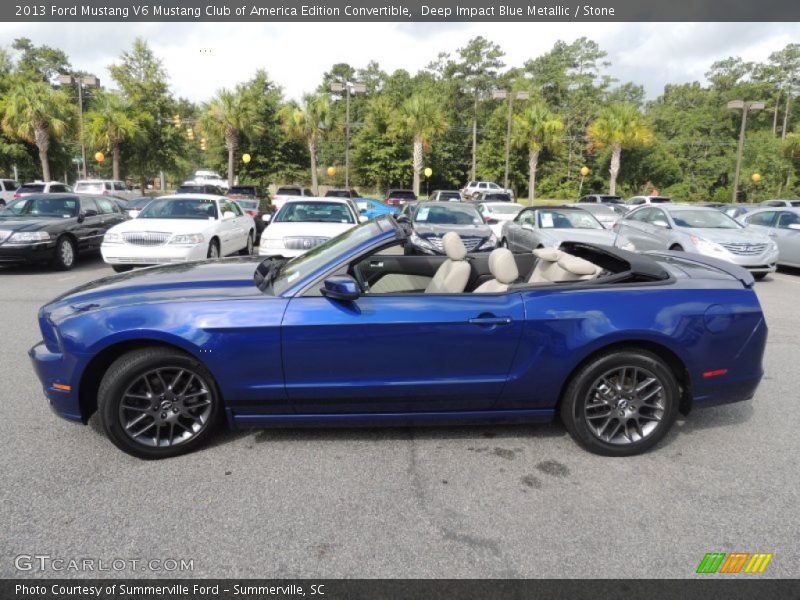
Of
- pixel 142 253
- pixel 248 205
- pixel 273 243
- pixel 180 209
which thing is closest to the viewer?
pixel 142 253

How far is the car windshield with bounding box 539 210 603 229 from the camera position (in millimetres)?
11227

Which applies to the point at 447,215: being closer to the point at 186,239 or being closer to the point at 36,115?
the point at 186,239

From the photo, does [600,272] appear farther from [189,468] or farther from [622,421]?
[189,468]

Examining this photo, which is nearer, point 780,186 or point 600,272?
point 600,272

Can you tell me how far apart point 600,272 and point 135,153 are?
38384mm

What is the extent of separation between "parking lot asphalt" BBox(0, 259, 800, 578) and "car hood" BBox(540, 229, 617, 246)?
6.73 metres

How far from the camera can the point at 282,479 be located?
3141mm

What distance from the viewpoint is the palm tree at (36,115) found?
103 feet

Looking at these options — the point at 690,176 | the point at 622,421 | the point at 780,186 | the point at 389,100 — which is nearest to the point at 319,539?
the point at 622,421

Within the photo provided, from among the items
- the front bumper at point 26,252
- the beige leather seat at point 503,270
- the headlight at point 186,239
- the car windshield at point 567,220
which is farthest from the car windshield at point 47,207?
the beige leather seat at point 503,270

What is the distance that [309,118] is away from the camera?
36.1 metres

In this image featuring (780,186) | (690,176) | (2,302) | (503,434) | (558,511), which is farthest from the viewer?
(690,176)

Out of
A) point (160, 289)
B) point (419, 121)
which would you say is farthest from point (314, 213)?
point (419, 121)

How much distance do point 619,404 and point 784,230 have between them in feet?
38.4
